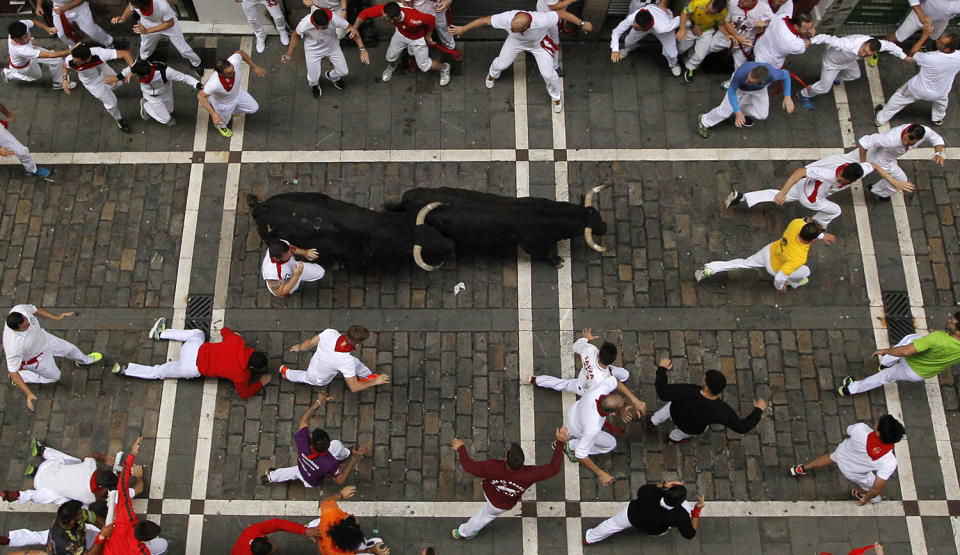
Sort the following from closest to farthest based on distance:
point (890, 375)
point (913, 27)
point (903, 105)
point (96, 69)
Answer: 1. point (890, 375)
2. point (96, 69)
3. point (903, 105)
4. point (913, 27)

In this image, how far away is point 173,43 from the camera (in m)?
11.4

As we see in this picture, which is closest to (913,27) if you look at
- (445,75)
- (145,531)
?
(445,75)

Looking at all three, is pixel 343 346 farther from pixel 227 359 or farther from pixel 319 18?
pixel 319 18

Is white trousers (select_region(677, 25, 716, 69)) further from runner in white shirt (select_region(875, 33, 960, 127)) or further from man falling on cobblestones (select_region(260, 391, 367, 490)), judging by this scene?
man falling on cobblestones (select_region(260, 391, 367, 490))

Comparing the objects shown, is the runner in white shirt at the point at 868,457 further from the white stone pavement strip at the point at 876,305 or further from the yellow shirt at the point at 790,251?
the yellow shirt at the point at 790,251

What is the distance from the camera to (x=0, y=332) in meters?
10.2

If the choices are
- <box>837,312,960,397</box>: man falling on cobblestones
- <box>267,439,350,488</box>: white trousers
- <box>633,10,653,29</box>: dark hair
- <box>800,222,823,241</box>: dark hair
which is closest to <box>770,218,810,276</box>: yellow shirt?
<box>800,222,823,241</box>: dark hair

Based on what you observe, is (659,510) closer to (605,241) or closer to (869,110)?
(605,241)

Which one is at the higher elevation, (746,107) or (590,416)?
(746,107)

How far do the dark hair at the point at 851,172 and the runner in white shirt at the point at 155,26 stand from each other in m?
10.00

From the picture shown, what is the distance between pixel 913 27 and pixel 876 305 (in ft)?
15.8

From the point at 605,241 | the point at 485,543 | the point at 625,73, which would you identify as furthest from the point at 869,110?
the point at 485,543

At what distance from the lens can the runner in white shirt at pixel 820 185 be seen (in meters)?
9.38

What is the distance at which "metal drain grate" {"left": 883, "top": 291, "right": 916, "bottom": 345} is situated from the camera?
1012cm
